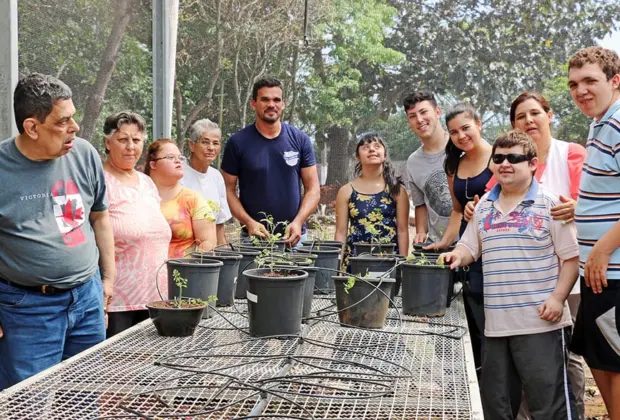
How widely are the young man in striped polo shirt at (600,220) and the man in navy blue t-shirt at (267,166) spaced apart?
1.68 m

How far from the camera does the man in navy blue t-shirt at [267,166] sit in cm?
364

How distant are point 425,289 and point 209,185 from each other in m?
1.67

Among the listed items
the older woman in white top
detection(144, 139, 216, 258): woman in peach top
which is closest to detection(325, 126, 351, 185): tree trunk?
the older woman in white top

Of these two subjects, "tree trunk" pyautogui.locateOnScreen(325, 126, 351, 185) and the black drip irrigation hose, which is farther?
"tree trunk" pyautogui.locateOnScreen(325, 126, 351, 185)

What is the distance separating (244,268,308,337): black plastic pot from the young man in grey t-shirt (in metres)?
1.57

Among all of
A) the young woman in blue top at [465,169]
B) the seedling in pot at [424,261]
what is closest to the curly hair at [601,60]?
the young woman in blue top at [465,169]

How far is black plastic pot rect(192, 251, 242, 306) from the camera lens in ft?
7.80

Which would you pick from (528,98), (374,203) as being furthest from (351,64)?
(528,98)

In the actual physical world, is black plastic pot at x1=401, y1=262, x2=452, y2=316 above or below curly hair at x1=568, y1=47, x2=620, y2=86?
below

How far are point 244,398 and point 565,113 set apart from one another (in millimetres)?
11894

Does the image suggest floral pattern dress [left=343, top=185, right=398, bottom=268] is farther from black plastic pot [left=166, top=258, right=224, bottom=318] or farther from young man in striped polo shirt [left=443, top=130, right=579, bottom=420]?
black plastic pot [left=166, top=258, right=224, bottom=318]

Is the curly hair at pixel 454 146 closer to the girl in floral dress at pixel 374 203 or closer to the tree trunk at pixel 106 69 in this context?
the girl in floral dress at pixel 374 203

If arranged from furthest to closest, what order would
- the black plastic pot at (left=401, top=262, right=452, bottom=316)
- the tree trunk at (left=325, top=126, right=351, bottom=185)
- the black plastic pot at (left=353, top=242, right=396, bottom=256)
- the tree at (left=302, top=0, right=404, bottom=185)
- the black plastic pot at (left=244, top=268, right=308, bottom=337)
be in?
the tree at (left=302, top=0, right=404, bottom=185) < the tree trunk at (left=325, top=126, right=351, bottom=185) < the black plastic pot at (left=353, top=242, right=396, bottom=256) < the black plastic pot at (left=401, top=262, right=452, bottom=316) < the black plastic pot at (left=244, top=268, right=308, bottom=337)

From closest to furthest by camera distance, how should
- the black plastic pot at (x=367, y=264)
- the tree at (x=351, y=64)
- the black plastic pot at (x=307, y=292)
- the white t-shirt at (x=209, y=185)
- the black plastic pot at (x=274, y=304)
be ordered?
the black plastic pot at (x=274, y=304), the black plastic pot at (x=307, y=292), the black plastic pot at (x=367, y=264), the white t-shirt at (x=209, y=185), the tree at (x=351, y=64)
